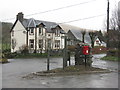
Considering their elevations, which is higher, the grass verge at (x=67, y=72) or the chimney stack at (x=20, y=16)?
the chimney stack at (x=20, y=16)

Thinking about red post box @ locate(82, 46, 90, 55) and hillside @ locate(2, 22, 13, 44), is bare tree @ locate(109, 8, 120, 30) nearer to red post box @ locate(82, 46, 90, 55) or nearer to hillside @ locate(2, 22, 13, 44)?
red post box @ locate(82, 46, 90, 55)

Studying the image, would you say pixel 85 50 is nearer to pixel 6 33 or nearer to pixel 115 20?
pixel 115 20

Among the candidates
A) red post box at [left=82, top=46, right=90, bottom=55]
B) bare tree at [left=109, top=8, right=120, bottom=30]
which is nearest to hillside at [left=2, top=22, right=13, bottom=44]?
bare tree at [left=109, top=8, right=120, bottom=30]

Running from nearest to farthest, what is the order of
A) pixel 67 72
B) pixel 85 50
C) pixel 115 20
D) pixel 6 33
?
pixel 67 72 < pixel 85 50 < pixel 115 20 < pixel 6 33

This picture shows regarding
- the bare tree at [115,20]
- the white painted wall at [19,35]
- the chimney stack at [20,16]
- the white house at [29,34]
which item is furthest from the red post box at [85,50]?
the chimney stack at [20,16]

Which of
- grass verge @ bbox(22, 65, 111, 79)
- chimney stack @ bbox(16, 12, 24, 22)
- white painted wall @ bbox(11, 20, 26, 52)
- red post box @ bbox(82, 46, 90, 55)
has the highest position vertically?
chimney stack @ bbox(16, 12, 24, 22)

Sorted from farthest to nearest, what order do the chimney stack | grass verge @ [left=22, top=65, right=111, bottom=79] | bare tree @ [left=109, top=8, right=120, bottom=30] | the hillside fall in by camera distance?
the hillside
the chimney stack
bare tree @ [left=109, top=8, right=120, bottom=30]
grass verge @ [left=22, top=65, right=111, bottom=79]

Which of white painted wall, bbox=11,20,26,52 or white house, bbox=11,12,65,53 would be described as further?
white painted wall, bbox=11,20,26,52

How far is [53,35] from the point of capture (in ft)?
163

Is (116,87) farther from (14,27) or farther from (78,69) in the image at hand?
(14,27)

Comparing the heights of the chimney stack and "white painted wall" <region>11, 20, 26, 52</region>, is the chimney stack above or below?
above

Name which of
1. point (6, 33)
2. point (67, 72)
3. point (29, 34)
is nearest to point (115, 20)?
point (67, 72)

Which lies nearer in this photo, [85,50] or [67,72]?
[67,72]

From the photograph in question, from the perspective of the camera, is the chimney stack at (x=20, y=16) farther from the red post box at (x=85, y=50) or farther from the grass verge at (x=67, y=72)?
the grass verge at (x=67, y=72)
